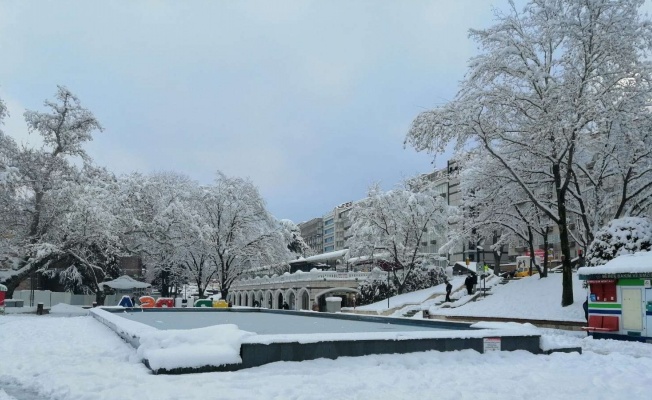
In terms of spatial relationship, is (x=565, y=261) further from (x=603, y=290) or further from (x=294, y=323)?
(x=294, y=323)

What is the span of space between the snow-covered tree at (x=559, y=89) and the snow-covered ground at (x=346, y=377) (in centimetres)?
1447

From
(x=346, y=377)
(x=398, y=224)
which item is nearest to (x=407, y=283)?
(x=398, y=224)

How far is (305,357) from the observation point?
1109 cm

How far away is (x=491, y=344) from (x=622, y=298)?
8668 millimetres

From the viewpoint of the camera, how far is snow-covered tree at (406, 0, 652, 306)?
25.9 meters

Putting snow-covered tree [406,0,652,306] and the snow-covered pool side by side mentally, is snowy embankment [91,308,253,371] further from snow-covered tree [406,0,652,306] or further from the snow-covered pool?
snow-covered tree [406,0,652,306]

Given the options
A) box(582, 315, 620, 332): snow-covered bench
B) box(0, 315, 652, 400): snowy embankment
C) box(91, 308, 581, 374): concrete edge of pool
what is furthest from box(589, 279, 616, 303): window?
box(0, 315, 652, 400): snowy embankment

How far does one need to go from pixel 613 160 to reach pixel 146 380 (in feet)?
87.1

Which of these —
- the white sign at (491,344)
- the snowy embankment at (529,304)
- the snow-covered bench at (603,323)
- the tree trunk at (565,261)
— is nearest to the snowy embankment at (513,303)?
the snowy embankment at (529,304)

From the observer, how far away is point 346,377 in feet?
32.4

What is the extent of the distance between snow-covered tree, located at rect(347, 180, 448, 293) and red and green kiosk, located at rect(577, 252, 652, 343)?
27362 millimetres

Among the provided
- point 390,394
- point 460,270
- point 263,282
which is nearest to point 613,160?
point 390,394

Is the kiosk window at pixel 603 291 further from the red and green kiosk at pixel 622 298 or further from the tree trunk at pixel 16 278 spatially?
the tree trunk at pixel 16 278

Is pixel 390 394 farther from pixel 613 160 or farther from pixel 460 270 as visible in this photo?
pixel 460 270
